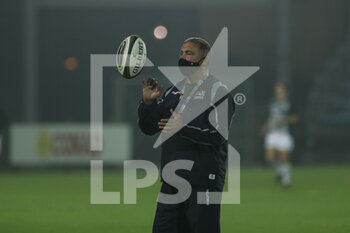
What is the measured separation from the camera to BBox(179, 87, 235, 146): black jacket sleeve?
6.05 meters

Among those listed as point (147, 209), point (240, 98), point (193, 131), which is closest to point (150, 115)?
point (193, 131)

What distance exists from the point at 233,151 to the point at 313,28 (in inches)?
211

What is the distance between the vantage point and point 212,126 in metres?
6.11

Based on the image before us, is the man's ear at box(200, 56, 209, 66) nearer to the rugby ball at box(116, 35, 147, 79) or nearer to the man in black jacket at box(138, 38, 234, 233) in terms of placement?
the man in black jacket at box(138, 38, 234, 233)

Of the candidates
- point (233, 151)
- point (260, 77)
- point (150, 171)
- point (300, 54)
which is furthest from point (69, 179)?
point (300, 54)

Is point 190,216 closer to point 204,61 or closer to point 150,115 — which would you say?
point 150,115

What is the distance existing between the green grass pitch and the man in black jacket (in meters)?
3.76

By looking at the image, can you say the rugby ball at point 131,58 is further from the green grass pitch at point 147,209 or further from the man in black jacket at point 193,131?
the green grass pitch at point 147,209

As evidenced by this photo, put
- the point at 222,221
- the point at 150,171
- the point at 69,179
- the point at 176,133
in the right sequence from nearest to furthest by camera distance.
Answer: the point at 176,133
the point at 222,221
the point at 69,179
the point at 150,171

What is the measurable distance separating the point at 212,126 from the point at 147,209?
6.46 metres

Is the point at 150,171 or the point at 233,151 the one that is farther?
the point at 233,151

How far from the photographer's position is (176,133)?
6.29 meters

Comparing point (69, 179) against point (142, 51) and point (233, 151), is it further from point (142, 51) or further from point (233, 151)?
point (142, 51)

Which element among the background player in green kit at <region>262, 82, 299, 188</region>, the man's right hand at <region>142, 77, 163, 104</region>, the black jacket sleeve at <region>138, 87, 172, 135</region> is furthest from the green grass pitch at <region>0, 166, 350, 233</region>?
the man's right hand at <region>142, 77, 163, 104</region>
